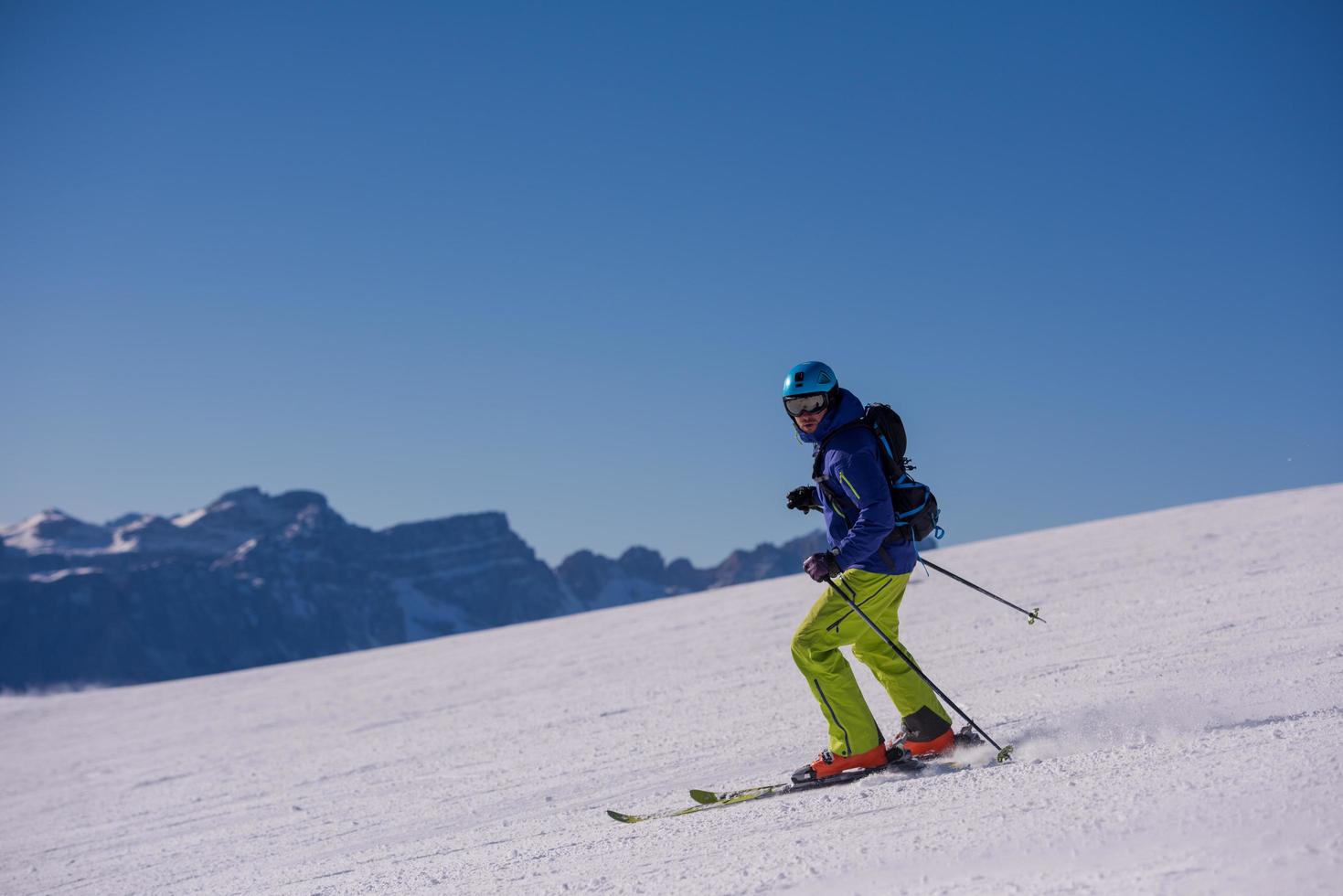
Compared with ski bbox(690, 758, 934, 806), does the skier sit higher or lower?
higher

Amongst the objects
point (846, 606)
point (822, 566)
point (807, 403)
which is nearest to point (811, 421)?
point (807, 403)

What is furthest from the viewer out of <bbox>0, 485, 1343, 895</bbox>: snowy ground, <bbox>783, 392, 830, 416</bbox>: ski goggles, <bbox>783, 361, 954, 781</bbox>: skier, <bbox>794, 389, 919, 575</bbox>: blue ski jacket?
<bbox>783, 392, 830, 416</bbox>: ski goggles

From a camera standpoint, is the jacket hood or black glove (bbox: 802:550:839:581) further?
the jacket hood

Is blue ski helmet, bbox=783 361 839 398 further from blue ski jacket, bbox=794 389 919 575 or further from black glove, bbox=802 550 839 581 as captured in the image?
black glove, bbox=802 550 839 581

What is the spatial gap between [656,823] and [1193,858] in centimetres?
271

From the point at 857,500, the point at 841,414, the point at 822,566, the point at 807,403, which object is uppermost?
the point at 807,403

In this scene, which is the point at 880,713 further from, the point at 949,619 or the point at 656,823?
the point at 949,619

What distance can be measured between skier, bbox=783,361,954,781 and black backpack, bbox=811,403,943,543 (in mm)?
35

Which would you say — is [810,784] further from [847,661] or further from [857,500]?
[857,500]

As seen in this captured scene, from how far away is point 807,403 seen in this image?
5.43 meters

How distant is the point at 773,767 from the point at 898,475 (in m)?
2.20

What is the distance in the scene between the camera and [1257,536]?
14820mm

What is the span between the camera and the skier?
5.26 meters

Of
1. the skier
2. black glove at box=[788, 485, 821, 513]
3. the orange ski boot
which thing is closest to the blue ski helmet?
the skier
